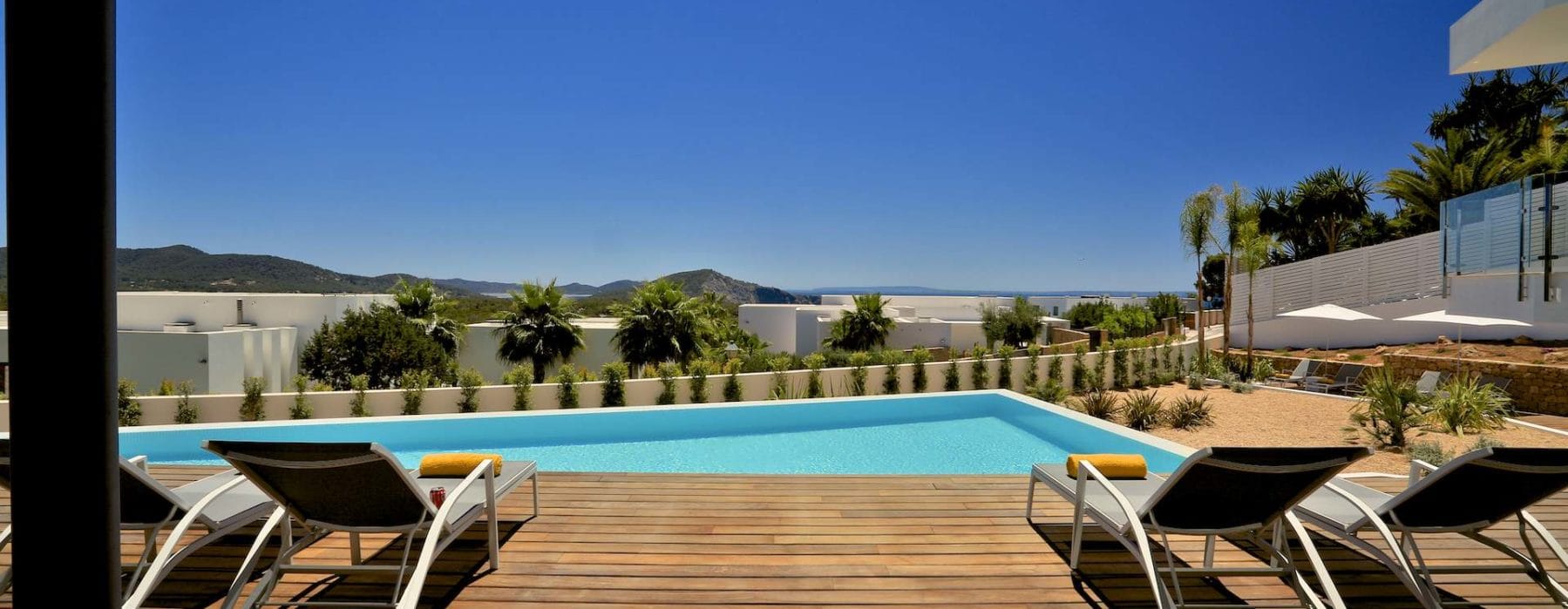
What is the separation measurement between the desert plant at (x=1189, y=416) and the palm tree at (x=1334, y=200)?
87.4 feet

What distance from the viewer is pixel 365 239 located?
196 ft

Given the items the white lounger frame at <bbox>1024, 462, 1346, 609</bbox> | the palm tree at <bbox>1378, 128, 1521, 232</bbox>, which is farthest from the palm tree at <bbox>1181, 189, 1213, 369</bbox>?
the white lounger frame at <bbox>1024, 462, 1346, 609</bbox>

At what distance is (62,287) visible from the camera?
0.94 m

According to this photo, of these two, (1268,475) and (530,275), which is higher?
(530,275)

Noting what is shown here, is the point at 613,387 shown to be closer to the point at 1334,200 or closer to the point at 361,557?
the point at 361,557

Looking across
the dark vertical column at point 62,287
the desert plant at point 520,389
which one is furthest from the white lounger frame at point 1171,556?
the desert plant at point 520,389

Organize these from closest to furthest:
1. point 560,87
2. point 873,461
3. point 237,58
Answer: point 873,461 < point 237,58 < point 560,87

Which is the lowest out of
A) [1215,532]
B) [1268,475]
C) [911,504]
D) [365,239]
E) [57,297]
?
[911,504]

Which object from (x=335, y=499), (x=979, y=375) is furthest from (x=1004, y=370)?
(x=335, y=499)

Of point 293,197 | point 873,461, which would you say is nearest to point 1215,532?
point 873,461

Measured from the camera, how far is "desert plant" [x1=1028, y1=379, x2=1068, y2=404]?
12.8 metres

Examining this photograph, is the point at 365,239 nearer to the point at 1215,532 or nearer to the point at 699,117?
the point at 699,117

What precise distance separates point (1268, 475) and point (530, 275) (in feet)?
56.9

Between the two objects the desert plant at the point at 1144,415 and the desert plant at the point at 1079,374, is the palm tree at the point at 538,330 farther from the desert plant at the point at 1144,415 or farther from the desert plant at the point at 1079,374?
the desert plant at the point at 1144,415
